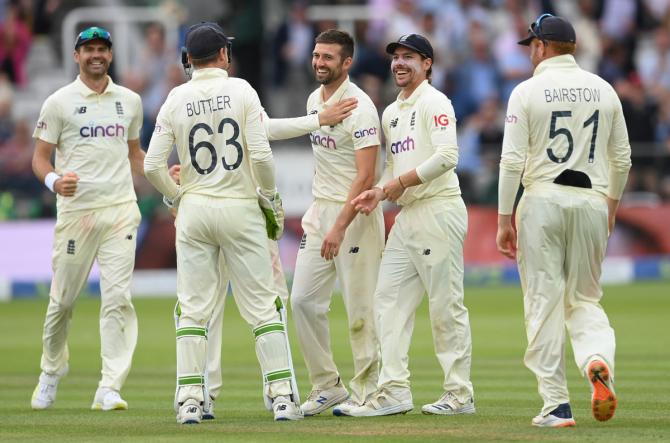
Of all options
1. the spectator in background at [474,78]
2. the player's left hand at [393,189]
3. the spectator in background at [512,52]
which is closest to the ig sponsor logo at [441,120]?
the player's left hand at [393,189]

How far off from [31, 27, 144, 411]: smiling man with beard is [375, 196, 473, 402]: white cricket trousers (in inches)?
81.8

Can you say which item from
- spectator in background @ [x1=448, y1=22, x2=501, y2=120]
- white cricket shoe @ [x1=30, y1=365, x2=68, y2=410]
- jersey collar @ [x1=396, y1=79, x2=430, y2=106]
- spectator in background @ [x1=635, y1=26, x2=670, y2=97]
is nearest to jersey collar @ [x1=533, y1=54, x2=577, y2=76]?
jersey collar @ [x1=396, y1=79, x2=430, y2=106]

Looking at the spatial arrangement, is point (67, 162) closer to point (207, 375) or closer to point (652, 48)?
point (207, 375)

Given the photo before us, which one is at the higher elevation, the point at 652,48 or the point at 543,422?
the point at 652,48

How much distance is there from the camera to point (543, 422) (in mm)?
7871

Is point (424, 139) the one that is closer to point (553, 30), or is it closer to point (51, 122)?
point (553, 30)

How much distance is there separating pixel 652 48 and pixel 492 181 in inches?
230

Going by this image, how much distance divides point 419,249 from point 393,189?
1.51 feet

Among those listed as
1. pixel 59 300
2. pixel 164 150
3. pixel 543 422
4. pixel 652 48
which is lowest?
pixel 543 422

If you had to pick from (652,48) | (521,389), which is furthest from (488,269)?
(521,389)

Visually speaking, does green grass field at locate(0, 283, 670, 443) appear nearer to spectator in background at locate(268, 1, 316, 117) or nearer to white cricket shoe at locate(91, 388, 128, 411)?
white cricket shoe at locate(91, 388, 128, 411)

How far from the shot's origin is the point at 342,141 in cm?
904

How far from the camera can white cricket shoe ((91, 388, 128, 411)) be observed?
9.39m

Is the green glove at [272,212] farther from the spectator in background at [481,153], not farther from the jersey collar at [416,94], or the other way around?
the spectator in background at [481,153]
